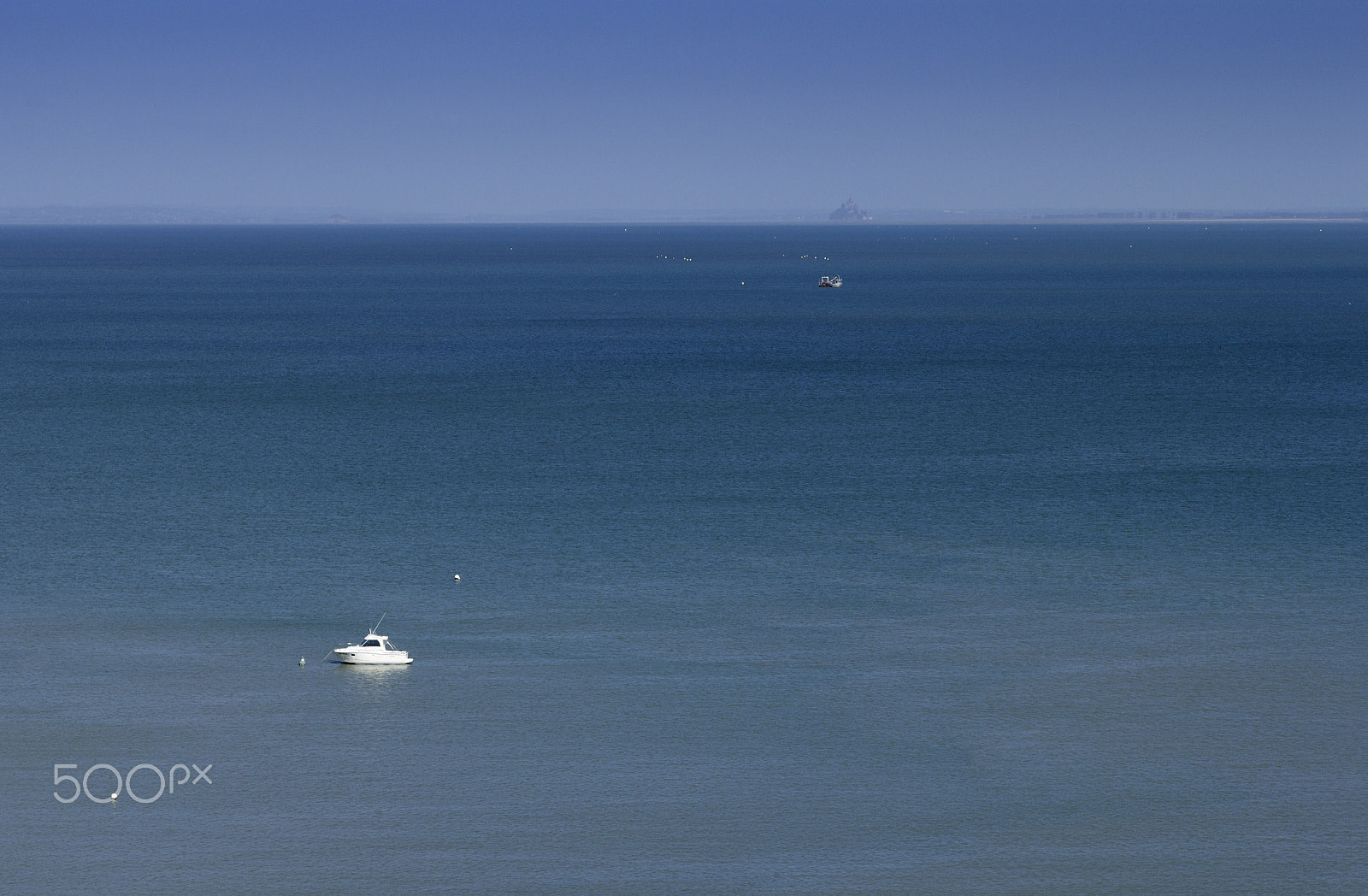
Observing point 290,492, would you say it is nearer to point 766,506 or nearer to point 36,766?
point 766,506

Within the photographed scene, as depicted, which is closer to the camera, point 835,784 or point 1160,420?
point 835,784

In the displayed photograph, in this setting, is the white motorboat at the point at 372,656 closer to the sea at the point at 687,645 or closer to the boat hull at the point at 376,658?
the boat hull at the point at 376,658

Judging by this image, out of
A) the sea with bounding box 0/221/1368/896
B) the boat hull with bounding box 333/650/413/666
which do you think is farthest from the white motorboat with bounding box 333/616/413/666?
the sea with bounding box 0/221/1368/896

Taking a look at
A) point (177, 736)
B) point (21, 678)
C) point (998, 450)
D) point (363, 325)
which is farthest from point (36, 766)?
point (363, 325)
